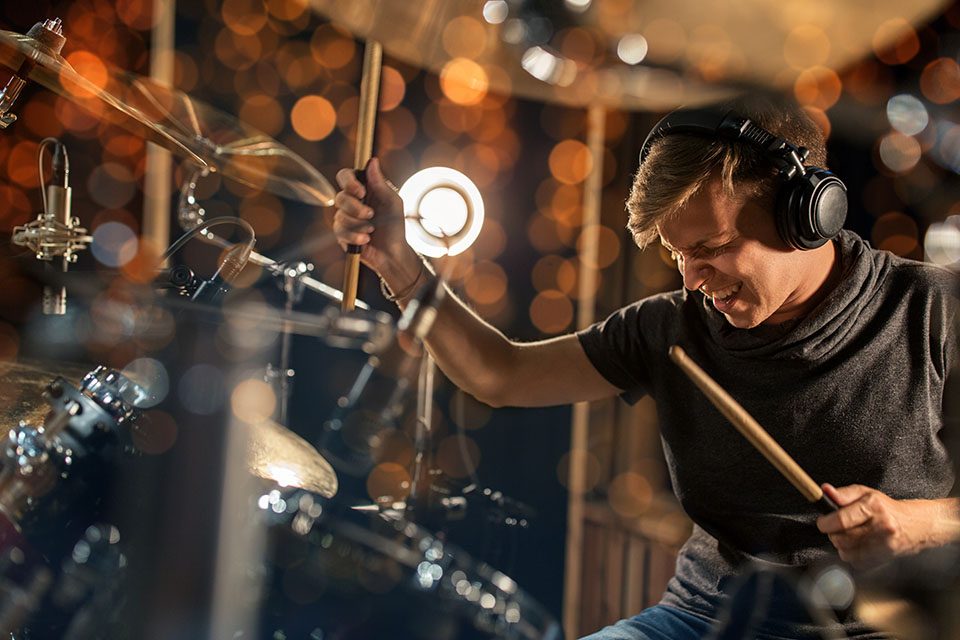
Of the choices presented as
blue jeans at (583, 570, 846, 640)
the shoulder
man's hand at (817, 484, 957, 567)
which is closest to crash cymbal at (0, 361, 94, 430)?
blue jeans at (583, 570, 846, 640)

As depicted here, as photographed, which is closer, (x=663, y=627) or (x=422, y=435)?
(x=663, y=627)

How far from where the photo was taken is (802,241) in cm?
102

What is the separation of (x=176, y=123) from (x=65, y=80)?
1.00ft

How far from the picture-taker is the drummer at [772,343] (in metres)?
1.06

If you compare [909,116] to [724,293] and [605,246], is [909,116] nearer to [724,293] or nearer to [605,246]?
[724,293]

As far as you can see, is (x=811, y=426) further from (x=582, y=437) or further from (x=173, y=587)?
(x=582, y=437)

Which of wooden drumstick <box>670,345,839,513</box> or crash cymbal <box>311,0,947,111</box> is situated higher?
crash cymbal <box>311,0,947,111</box>

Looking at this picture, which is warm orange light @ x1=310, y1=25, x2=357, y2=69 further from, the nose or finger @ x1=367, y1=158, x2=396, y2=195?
the nose

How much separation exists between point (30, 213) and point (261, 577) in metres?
1.31

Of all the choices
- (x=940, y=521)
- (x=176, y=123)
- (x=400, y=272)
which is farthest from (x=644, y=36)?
(x=176, y=123)

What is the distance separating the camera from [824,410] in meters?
1.11

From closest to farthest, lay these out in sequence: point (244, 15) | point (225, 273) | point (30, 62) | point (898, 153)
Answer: point (30, 62) → point (225, 273) → point (898, 153) → point (244, 15)

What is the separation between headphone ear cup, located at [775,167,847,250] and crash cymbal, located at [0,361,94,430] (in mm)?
821

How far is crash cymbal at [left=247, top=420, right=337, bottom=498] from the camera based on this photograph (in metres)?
0.81
